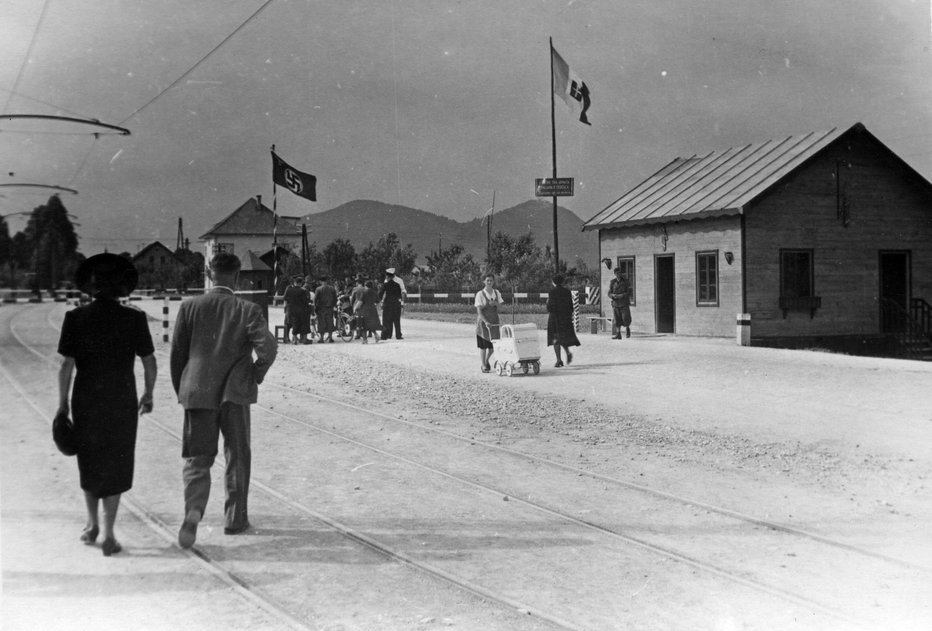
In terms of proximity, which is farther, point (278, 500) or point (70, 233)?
point (278, 500)

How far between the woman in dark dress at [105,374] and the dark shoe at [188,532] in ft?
1.33

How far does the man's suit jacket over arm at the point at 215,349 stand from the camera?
5477mm

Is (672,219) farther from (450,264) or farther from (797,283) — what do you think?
(450,264)

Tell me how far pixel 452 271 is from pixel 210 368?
5555cm

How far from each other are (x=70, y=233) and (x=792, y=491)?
5874mm

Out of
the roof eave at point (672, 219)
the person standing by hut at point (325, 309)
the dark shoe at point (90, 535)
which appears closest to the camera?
the dark shoe at point (90, 535)

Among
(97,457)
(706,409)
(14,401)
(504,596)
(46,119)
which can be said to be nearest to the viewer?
(504,596)

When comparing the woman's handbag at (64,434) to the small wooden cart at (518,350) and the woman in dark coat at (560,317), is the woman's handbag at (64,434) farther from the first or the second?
the woman in dark coat at (560,317)

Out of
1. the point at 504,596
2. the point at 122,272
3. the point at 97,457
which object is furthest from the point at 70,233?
the point at 504,596

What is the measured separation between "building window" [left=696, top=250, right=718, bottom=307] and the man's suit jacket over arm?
780 inches

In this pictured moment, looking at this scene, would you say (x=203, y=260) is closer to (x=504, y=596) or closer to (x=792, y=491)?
(x=504, y=596)

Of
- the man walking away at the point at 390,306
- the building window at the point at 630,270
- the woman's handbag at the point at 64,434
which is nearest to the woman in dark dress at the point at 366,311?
the man walking away at the point at 390,306

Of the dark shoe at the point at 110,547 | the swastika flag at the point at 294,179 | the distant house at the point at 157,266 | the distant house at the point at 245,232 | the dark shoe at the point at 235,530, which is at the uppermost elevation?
the swastika flag at the point at 294,179

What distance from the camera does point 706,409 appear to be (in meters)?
11.4
